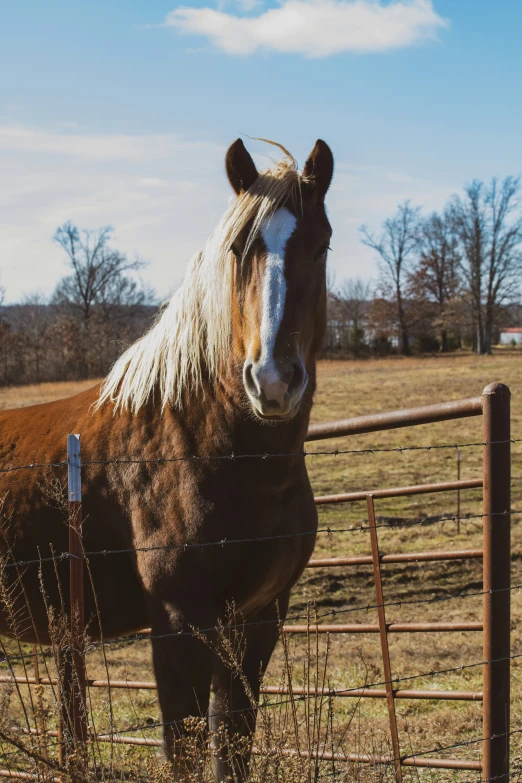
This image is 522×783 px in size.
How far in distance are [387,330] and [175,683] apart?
179ft

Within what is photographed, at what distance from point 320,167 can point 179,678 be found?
2.09 m

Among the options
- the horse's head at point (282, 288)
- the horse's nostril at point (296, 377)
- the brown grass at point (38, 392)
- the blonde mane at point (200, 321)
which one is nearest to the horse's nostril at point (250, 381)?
the horse's head at point (282, 288)

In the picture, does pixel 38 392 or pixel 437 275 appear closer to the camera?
pixel 38 392

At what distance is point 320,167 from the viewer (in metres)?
3.02

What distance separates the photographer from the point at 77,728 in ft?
7.38

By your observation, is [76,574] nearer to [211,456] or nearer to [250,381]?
[211,456]

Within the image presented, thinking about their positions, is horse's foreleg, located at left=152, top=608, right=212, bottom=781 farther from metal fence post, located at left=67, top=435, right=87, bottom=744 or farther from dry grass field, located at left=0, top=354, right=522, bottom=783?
metal fence post, located at left=67, top=435, right=87, bottom=744

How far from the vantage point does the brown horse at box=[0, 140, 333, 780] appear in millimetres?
2541

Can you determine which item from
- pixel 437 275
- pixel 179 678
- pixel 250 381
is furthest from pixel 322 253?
pixel 437 275

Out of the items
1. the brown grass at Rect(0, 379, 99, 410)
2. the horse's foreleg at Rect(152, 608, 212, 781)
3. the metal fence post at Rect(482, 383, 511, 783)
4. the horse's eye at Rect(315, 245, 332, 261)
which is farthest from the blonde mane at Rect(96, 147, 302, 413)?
the brown grass at Rect(0, 379, 99, 410)

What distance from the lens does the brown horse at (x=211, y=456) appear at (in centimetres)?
254

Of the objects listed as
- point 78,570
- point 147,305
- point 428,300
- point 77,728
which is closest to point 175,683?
point 77,728

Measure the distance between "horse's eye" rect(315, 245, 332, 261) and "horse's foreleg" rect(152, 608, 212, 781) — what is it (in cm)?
149

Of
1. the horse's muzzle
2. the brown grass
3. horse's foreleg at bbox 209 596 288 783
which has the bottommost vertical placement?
horse's foreleg at bbox 209 596 288 783
